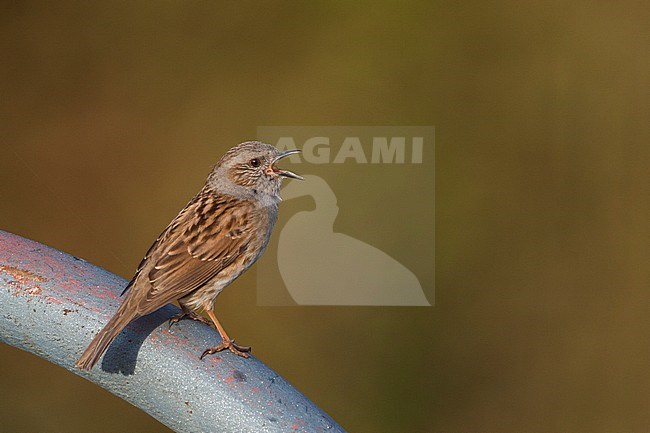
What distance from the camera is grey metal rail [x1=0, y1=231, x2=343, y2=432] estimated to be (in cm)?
171

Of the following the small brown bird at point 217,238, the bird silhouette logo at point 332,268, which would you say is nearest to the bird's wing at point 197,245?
the small brown bird at point 217,238

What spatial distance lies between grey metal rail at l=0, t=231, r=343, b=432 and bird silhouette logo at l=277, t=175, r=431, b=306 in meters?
1.75

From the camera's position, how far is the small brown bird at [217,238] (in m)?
2.09

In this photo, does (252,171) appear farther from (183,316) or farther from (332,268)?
(332,268)

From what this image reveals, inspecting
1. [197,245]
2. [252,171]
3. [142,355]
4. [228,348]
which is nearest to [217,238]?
[197,245]

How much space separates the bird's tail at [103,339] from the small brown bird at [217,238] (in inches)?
4.0

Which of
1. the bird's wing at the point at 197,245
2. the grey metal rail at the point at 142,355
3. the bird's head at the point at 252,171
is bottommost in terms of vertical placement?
the grey metal rail at the point at 142,355

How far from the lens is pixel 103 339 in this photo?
5.81 feet

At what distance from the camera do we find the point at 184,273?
7.08 feet

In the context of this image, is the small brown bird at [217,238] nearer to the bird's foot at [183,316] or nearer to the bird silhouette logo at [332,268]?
the bird's foot at [183,316]

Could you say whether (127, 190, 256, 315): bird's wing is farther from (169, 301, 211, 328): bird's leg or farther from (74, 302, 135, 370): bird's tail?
(74, 302, 135, 370): bird's tail

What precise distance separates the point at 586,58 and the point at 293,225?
47.3 inches

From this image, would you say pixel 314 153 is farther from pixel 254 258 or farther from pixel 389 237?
pixel 254 258

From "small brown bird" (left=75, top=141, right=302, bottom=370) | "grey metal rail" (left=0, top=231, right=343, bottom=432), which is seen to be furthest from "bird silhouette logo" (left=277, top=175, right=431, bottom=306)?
"grey metal rail" (left=0, top=231, right=343, bottom=432)
